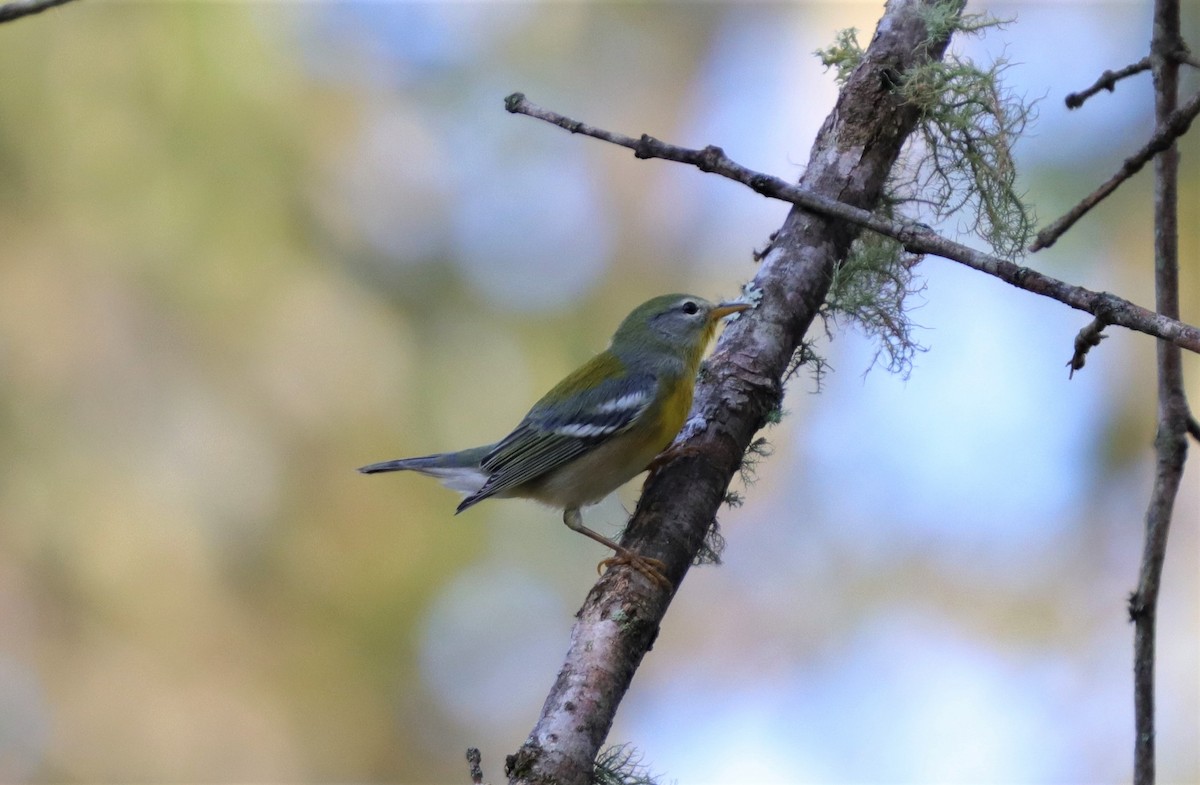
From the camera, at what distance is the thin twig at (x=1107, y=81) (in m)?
2.90

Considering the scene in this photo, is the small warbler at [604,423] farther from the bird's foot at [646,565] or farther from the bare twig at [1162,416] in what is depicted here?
the bare twig at [1162,416]

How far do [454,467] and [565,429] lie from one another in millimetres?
698

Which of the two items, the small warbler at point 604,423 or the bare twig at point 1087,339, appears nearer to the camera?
the bare twig at point 1087,339

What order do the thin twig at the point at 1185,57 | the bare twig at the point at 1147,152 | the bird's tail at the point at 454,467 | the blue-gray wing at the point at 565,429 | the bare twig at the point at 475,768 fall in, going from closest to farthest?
the bare twig at the point at 475,768, the bare twig at the point at 1147,152, the thin twig at the point at 1185,57, the blue-gray wing at the point at 565,429, the bird's tail at the point at 454,467

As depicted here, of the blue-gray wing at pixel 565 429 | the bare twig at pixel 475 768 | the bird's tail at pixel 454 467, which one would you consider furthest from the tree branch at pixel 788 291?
the bird's tail at pixel 454 467

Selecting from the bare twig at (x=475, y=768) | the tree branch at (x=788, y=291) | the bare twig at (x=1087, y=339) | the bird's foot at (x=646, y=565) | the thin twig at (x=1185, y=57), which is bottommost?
the bare twig at (x=475, y=768)

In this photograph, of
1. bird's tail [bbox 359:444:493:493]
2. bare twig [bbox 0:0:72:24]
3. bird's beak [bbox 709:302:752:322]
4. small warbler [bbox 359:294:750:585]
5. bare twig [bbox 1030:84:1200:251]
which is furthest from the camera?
bird's tail [bbox 359:444:493:493]

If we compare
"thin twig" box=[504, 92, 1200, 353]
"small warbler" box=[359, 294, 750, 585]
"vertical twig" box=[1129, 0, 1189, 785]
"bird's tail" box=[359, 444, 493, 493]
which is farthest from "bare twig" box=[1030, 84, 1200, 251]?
"bird's tail" box=[359, 444, 493, 493]

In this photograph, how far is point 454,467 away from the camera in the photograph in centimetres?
451

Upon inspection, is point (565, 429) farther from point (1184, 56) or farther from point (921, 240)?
point (1184, 56)

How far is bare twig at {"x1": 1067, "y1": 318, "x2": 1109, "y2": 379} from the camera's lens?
1992mm

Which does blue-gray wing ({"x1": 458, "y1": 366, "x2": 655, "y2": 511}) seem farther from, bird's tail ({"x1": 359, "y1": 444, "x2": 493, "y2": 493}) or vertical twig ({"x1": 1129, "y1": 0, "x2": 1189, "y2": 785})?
vertical twig ({"x1": 1129, "y1": 0, "x2": 1189, "y2": 785})

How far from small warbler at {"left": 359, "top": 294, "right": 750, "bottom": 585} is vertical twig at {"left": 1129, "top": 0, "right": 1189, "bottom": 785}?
1192mm

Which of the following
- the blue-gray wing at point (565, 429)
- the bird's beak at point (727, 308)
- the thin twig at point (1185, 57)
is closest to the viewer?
the thin twig at point (1185, 57)
